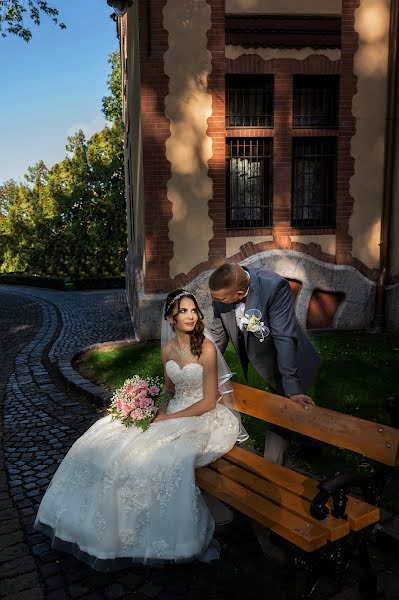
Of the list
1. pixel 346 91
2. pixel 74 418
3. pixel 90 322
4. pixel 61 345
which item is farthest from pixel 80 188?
pixel 74 418

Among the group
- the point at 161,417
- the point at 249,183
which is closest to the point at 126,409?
the point at 161,417

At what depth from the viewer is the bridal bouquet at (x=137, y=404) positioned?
383cm

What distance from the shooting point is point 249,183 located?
33.1 feet

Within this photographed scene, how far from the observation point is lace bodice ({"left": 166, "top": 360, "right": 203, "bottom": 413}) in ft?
13.2

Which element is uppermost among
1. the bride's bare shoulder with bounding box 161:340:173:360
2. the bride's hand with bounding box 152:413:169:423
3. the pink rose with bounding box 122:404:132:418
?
the bride's bare shoulder with bounding box 161:340:173:360

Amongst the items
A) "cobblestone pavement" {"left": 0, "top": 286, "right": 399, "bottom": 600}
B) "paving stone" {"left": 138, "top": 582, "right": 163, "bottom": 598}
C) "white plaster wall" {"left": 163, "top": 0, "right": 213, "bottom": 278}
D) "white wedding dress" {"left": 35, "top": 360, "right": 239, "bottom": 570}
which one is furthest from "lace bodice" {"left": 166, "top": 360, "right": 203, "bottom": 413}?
"white plaster wall" {"left": 163, "top": 0, "right": 213, "bottom": 278}

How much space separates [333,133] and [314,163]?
68cm

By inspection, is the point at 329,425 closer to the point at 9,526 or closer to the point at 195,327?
the point at 195,327

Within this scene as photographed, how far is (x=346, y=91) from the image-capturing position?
9.63 m

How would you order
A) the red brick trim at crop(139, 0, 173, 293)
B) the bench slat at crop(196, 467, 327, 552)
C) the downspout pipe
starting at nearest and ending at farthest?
the bench slat at crop(196, 467, 327, 552)
the red brick trim at crop(139, 0, 173, 293)
the downspout pipe

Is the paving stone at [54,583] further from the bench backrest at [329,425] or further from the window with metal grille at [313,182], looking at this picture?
the window with metal grille at [313,182]

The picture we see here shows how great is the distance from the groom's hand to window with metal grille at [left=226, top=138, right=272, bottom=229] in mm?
6674

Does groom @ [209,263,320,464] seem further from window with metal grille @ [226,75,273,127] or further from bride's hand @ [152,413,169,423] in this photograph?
window with metal grille @ [226,75,273,127]

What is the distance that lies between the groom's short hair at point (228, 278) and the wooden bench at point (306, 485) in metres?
0.92
